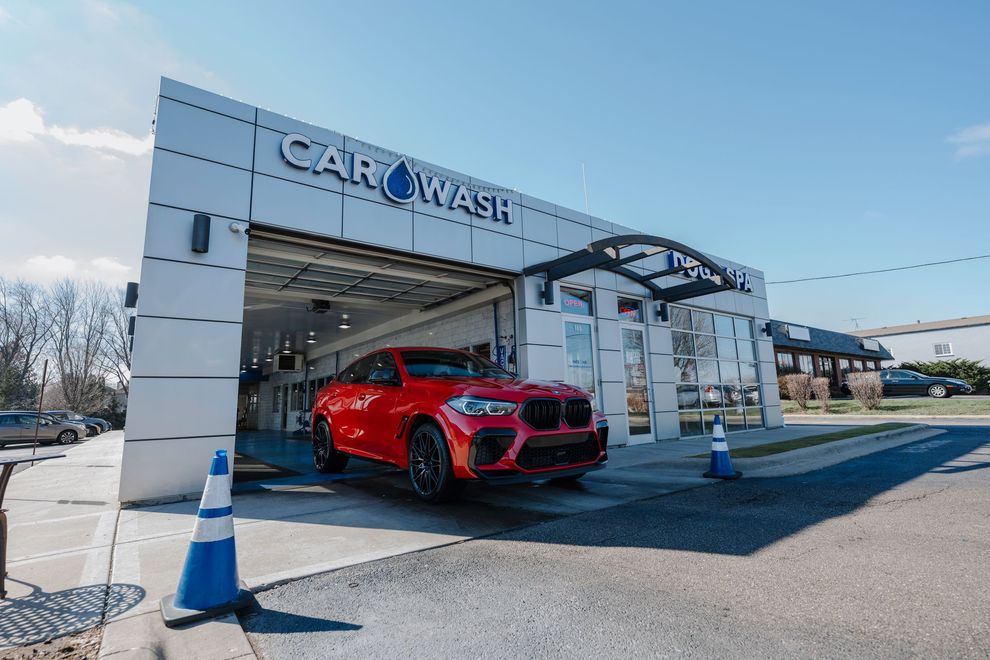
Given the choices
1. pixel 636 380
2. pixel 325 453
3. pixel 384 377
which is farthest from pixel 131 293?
pixel 636 380

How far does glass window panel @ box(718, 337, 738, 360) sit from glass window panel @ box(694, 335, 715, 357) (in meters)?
0.39

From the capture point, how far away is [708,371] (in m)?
13.0

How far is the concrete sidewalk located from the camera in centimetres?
238

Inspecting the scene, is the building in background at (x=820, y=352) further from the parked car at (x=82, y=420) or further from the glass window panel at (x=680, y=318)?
the parked car at (x=82, y=420)

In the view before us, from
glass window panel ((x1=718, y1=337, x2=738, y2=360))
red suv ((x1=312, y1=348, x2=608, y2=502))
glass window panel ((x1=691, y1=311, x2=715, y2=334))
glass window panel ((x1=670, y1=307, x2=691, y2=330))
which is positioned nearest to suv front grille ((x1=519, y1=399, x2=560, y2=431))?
red suv ((x1=312, y1=348, x2=608, y2=502))

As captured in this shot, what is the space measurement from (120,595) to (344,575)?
1.26m

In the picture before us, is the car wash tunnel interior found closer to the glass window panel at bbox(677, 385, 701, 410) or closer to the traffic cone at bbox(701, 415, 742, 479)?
the traffic cone at bbox(701, 415, 742, 479)

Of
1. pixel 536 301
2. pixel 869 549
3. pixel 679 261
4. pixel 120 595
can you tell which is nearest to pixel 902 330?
pixel 679 261

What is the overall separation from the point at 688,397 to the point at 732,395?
7.70 feet

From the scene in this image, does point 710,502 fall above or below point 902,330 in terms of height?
below

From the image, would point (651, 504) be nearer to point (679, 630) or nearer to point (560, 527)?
point (560, 527)

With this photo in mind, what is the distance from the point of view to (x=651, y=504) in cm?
487

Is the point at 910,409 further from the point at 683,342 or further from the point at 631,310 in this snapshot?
the point at 631,310

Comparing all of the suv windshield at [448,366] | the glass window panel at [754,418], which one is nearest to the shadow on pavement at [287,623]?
the suv windshield at [448,366]
